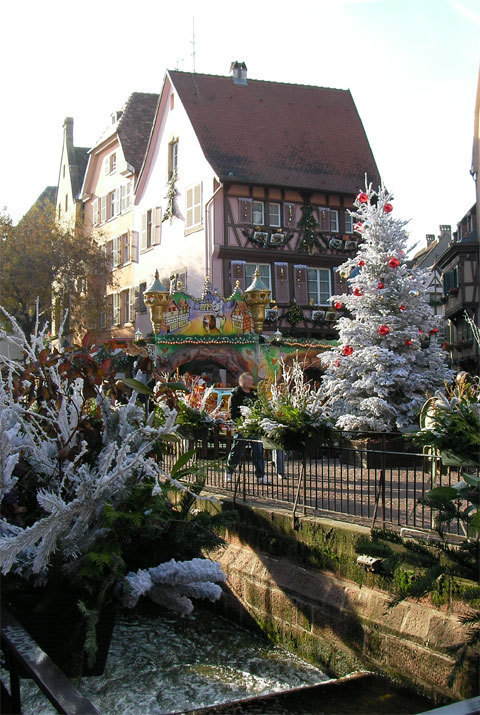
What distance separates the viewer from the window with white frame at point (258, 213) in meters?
30.3

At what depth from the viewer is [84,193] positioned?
4172cm

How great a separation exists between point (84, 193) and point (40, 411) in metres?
38.7

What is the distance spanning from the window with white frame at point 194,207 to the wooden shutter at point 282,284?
361 centimetres

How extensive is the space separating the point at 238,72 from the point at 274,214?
27.2 feet

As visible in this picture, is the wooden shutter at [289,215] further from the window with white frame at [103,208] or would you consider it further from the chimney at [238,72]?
the window with white frame at [103,208]

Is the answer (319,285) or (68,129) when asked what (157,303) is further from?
(68,129)

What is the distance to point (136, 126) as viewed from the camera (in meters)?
39.0

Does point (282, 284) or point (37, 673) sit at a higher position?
point (282, 284)

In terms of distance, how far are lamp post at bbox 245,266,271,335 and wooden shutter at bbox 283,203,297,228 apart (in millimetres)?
8269

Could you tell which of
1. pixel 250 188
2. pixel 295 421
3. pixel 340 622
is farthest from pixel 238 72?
pixel 340 622

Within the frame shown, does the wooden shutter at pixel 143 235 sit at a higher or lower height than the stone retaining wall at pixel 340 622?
higher

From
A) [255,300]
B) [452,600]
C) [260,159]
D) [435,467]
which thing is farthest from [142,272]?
[452,600]

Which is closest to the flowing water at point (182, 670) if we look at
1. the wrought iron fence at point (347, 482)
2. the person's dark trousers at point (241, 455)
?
the wrought iron fence at point (347, 482)

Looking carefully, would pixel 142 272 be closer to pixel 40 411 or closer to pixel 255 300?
pixel 255 300
